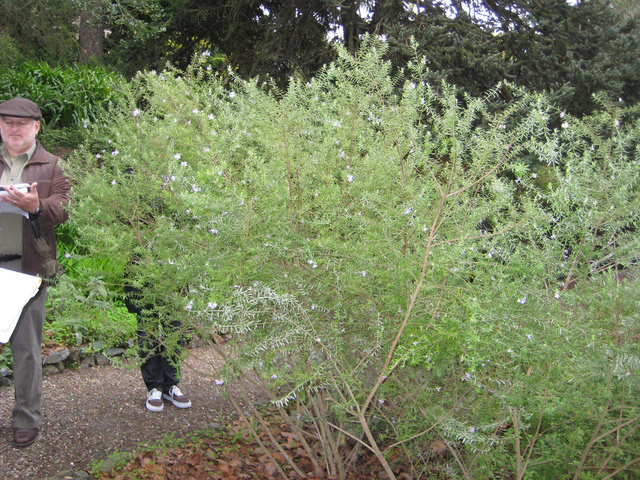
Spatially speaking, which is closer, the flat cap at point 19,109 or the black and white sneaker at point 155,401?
the flat cap at point 19,109

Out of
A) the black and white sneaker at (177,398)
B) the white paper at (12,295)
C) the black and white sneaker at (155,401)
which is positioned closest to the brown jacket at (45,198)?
the white paper at (12,295)

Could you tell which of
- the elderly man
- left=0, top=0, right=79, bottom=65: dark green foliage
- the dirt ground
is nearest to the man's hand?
the elderly man

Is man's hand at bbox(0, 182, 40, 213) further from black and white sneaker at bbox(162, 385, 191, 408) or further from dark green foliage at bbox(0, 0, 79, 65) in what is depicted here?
dark green foliage at bbox(0, 0, 79, 65)

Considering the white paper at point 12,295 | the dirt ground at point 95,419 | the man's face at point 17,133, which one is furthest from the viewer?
the man's face at point 17,133

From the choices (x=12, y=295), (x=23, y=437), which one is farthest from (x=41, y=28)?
(x=12, y=295)

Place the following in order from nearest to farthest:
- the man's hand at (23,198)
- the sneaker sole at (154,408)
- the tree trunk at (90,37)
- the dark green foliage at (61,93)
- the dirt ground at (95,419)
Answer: the man's hand at (23,198)
the dirt ground at (95,419)
the sneaker sole at (154,408)
the dark green foliage at (61,93)
the tree trunk at (90,37)

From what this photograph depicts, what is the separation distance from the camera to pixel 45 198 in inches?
131

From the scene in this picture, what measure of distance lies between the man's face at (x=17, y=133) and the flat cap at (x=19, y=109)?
0.06 m

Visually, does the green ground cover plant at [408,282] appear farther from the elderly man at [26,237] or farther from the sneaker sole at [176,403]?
the sneaker sole at [176,403]

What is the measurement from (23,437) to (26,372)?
1.18ft

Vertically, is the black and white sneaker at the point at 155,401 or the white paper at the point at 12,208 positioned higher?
the white paper at the point at 12,208

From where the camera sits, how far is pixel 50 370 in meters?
4.47

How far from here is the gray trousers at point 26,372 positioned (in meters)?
3.17

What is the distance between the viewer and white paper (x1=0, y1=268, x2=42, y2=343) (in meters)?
2.49
